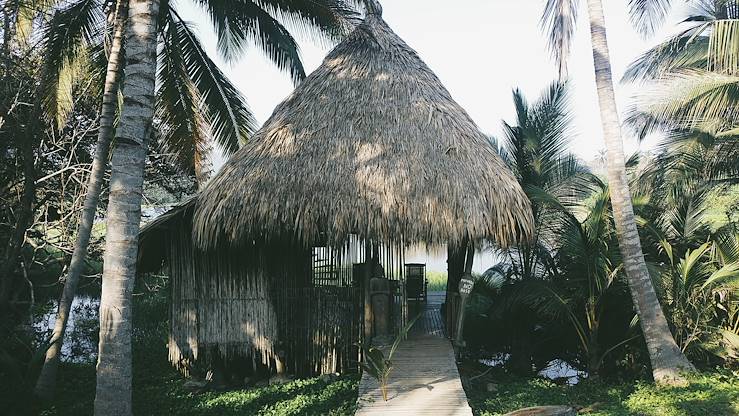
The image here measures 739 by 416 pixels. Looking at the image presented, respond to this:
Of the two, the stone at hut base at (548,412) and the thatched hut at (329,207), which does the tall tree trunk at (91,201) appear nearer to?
the thatched hut at (329,207)

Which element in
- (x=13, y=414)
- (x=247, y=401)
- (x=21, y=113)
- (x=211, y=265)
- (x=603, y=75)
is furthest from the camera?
(x=21, y=113)

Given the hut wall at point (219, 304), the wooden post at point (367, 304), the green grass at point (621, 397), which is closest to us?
the green grass at point (621, 397)

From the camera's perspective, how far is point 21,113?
8516mm

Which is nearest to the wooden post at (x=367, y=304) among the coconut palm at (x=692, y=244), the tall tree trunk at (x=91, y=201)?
the tall tree trunk at (x=91, y=201)

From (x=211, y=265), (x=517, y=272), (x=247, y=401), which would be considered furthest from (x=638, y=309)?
(x=211, y=265)

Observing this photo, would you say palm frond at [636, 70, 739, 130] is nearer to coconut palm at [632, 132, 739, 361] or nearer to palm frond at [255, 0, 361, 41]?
coconut palm at [632, 132, 739, 361]

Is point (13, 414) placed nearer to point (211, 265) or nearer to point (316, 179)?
point (211, 265)

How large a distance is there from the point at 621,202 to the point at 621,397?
2151 millimetres

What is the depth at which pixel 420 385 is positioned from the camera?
554 centimetres

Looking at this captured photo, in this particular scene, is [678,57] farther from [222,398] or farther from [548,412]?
[222,398]

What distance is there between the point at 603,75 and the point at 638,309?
269cm

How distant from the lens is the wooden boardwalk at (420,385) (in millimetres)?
4922

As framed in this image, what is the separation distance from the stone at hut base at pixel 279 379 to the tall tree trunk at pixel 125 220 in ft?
8.04

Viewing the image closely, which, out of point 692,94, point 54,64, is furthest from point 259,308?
point 692,94
